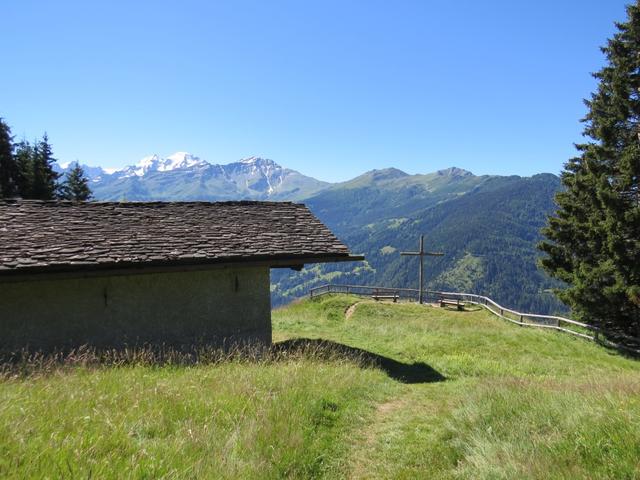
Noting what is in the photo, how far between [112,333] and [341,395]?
20.7 ft

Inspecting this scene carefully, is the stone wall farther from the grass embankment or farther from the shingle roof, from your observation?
the grass embankment

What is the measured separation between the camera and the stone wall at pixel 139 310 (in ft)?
30.7

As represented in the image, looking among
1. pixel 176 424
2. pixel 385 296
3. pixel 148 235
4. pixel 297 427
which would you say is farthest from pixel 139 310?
pixel 385 296

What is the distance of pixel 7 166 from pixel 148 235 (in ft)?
115

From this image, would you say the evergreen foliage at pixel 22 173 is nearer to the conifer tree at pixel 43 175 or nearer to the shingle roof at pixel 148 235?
the conifer tree at pixel 43 175

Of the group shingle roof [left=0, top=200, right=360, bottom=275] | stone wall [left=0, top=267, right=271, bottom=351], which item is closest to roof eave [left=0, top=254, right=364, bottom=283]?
shingle roof [left=0, top=200, right=360, bottom=275]

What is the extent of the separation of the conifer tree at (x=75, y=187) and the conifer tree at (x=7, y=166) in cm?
666

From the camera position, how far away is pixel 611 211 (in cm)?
1709

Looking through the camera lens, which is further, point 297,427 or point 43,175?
point 43,175

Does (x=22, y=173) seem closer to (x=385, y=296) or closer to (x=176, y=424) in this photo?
(x=385, y=296)

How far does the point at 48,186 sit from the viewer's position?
1481 inches

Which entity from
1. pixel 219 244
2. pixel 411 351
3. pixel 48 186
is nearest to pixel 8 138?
pixel 48 186

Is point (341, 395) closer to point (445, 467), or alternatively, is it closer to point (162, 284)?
point (445, 467)

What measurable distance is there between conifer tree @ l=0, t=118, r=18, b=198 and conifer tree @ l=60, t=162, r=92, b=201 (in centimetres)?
666
